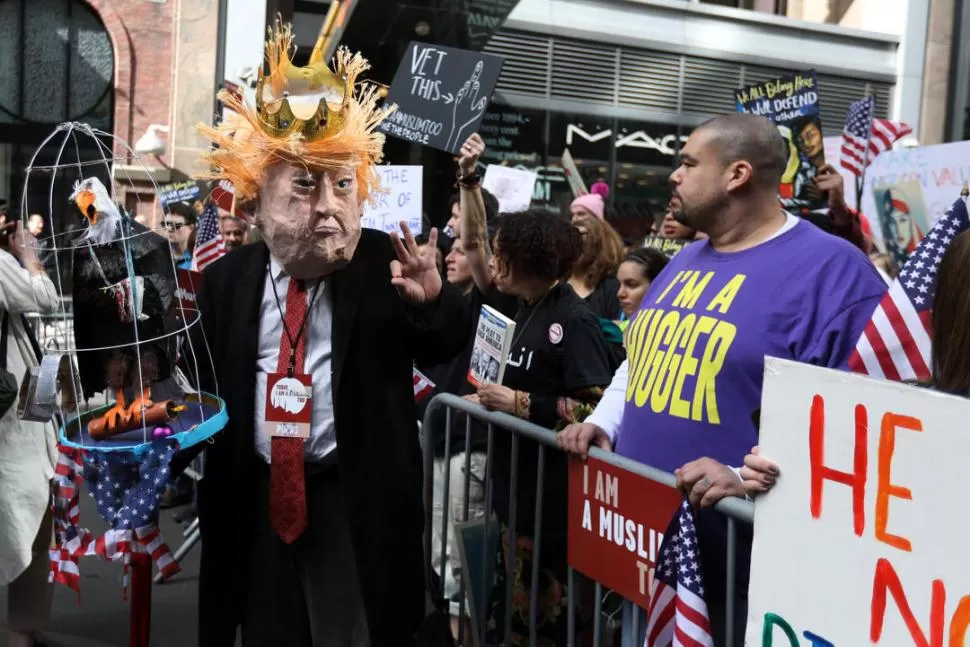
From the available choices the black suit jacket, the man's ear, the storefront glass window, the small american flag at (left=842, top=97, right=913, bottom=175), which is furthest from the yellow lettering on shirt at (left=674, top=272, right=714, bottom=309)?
the storefront glass window

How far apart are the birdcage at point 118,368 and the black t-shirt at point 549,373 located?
123 cm

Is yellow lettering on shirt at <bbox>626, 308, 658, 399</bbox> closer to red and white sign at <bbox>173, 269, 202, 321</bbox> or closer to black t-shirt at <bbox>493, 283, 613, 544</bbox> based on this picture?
black t-shirt at <bbox>493, 283, 613, 544</bbox>

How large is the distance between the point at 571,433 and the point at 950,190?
4.84 m

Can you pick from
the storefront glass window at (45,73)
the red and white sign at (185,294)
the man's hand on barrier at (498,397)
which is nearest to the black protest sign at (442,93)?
the man's hand on barrier at (498,397)

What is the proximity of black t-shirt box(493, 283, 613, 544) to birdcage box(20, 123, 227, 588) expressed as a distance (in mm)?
1228

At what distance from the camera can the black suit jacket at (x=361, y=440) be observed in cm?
315

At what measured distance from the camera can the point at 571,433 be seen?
3256mm

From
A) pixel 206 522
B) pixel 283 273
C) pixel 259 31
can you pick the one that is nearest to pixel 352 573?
pixel 206 522

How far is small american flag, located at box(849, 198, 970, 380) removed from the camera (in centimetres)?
232

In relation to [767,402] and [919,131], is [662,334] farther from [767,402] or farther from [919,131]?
[919,131]

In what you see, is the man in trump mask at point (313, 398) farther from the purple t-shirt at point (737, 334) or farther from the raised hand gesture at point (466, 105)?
the raised hand gesture at point (466, 105)

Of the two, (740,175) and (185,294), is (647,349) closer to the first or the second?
(740,175)

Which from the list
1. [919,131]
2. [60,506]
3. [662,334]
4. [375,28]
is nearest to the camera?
[662,334]

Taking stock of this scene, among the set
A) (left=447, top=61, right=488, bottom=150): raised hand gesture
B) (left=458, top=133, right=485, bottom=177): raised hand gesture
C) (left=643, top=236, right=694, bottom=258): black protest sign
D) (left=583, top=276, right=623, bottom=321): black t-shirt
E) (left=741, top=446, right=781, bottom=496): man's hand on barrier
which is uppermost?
(left=447, top=61, right=488, bottom=150): raised hand gesture
